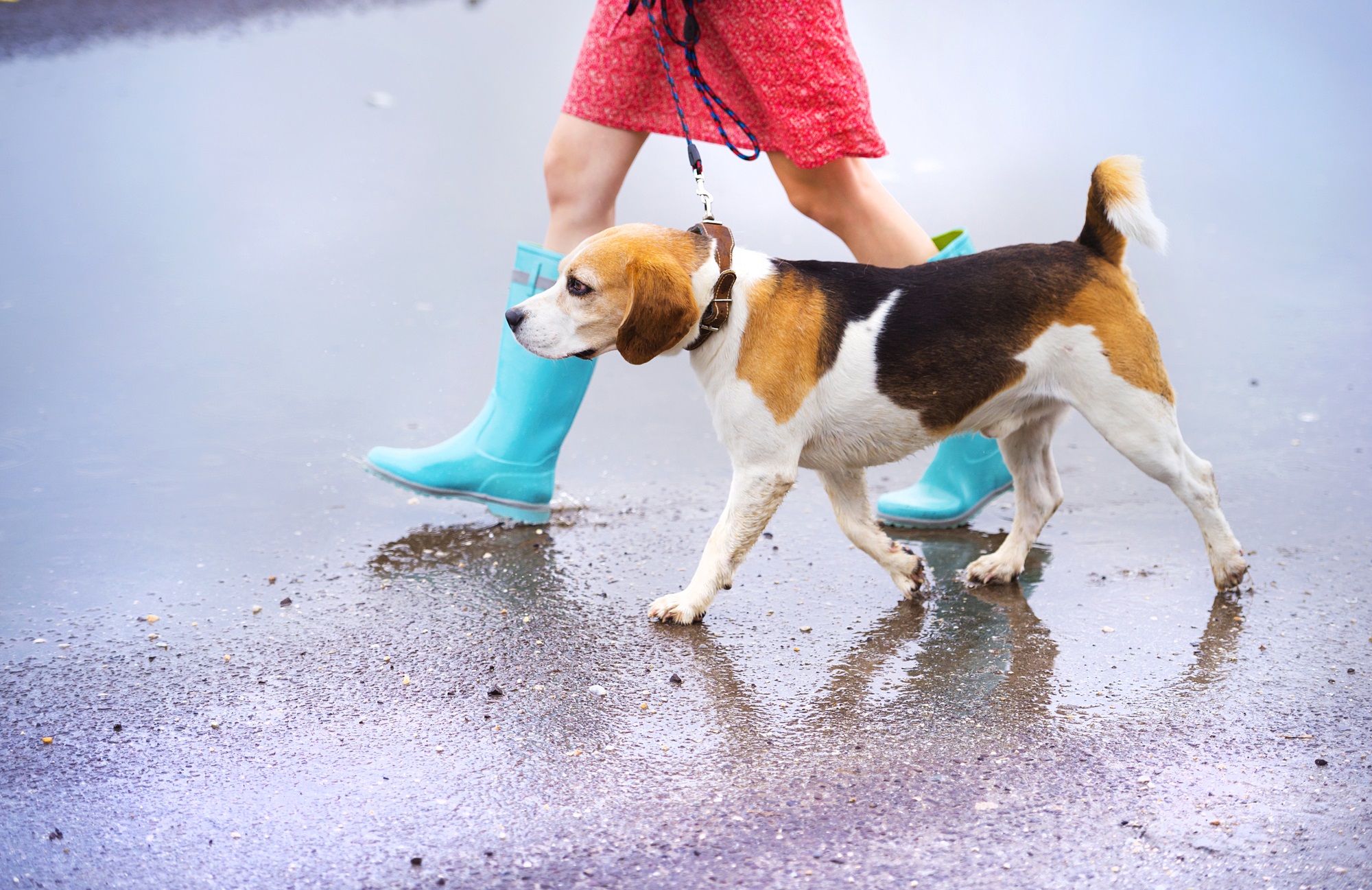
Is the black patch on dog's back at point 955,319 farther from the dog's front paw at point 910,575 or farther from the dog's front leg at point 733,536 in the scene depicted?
the dog's front paw at point 910,575

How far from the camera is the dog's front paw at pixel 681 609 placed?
3273mm

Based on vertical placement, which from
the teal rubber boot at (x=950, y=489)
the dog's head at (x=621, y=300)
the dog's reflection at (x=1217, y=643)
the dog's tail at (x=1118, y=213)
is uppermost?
the dog's tail at (x=1118, y=213)

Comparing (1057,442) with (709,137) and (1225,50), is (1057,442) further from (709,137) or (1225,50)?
(1225,50)

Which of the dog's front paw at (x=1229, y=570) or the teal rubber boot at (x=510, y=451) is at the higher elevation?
the dog's front paw at (x=1229, y=570)

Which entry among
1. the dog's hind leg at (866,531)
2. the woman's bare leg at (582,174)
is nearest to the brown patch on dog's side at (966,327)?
the dog's hind leg at (866,531)

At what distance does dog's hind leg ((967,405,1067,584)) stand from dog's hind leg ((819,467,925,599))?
25 centimetres

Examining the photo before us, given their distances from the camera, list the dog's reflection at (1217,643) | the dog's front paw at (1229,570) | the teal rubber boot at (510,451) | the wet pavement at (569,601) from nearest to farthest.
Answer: the wet pavement at (569,601) → the dog's reflection at (1217,643) → the dog's front paw at (1229,570) → the teal rubber boot at (510,451)

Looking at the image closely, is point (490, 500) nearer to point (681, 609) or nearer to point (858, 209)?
point (681, 609)

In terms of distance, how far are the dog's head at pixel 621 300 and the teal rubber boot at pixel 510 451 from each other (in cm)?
77

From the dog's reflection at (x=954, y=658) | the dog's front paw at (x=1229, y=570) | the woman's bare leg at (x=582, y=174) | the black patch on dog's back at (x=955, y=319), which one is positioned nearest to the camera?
the dog's reflection at (x=954, y=658)

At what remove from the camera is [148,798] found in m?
2.44

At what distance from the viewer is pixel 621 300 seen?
3062 mm

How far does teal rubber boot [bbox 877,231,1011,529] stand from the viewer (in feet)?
13.2

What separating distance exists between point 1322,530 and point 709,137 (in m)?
2.19
